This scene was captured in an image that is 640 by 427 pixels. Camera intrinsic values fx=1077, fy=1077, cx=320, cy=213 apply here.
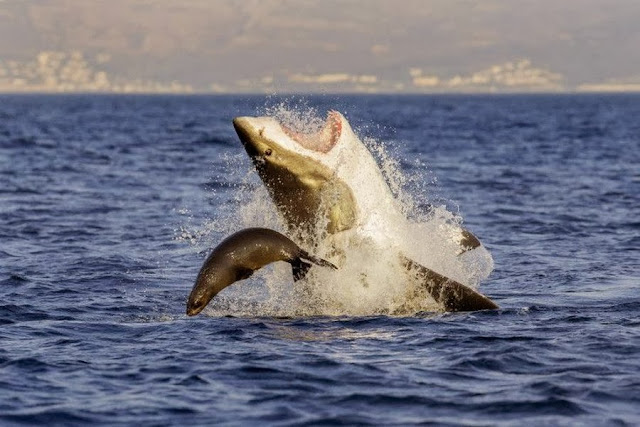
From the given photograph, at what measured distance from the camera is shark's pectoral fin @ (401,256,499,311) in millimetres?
13156

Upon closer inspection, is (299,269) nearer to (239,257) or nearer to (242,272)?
(242,272)

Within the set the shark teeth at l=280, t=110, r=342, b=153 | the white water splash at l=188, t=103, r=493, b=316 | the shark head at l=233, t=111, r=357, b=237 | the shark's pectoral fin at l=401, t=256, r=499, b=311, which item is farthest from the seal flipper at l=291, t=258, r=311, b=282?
the shark teeth at l=280, t=110, r=342, b=153

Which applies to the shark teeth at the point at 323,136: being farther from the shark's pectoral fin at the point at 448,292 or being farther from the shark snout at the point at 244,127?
Result: the shark's pectoral fin at the point at 448,292

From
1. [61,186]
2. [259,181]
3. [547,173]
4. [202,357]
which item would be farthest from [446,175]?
[202,357]

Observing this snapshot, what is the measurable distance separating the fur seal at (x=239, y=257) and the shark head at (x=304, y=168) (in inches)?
26.9

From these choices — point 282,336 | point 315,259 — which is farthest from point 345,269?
point 282,336

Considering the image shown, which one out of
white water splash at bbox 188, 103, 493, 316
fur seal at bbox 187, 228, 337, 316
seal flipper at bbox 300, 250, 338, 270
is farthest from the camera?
white water splash at bbox 188, 103, 493, 316

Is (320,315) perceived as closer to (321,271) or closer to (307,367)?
(321,271)

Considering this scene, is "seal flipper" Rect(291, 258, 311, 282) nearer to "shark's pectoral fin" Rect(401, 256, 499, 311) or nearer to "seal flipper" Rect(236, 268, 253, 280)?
"seal flipper" Rect(236, 268, 253, 280)

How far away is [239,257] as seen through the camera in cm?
1241

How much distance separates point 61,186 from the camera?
33.5 meters

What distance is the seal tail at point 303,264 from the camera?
1272 cm

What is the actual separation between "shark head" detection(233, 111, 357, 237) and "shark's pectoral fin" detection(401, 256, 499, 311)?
3.51ft

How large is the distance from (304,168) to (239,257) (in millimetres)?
1348
